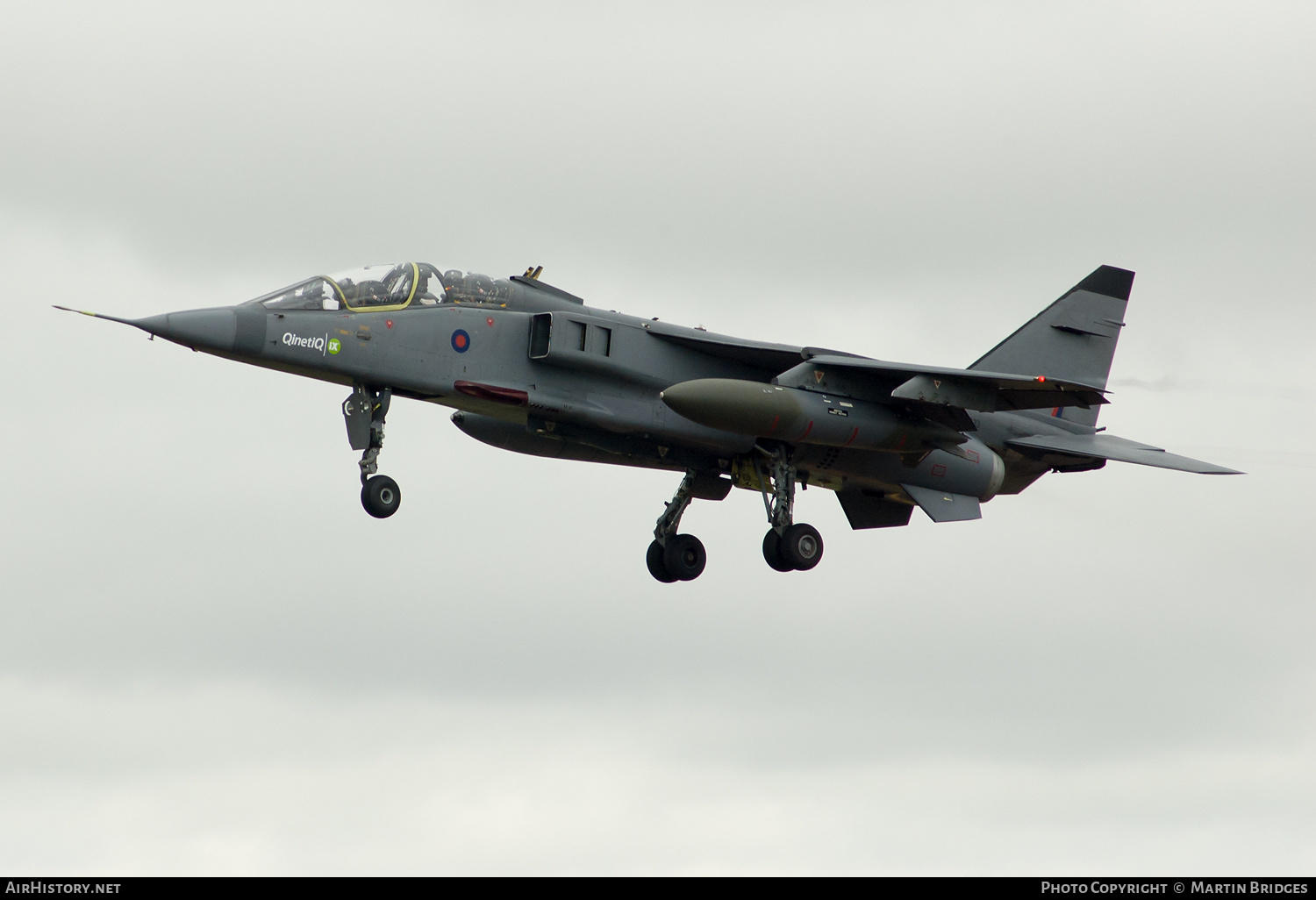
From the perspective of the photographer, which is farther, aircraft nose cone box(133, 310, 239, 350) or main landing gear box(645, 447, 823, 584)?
main landing gear box(645, 447, 823, 584)

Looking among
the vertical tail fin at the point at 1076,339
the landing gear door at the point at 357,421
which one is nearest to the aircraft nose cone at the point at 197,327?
the landing gear door at the point at 357,421

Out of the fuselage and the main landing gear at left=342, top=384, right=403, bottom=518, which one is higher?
the fuselage

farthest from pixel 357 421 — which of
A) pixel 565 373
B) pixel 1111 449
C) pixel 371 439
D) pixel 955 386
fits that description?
pixel 1111 449

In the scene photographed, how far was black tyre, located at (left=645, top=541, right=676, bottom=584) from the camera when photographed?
2722cm

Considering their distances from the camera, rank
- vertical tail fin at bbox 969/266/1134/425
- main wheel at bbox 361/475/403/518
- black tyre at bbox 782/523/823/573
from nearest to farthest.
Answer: main wheel at bbox 361/475/403/518, black tyre at bbox 782/523/823/573, vertical tail fin at bbox 969/266/1134/425

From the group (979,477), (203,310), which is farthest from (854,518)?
(203,310)

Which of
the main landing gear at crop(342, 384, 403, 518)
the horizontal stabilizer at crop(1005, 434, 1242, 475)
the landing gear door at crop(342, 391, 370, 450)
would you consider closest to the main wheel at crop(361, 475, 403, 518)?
the main landing gear at crop(342, 384, 403, 518)

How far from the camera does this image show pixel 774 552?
25.6 meters

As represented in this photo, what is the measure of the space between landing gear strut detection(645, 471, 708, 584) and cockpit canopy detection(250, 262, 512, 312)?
5468 millimetres

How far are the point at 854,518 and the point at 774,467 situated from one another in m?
3.31

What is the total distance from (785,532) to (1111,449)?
6181mm

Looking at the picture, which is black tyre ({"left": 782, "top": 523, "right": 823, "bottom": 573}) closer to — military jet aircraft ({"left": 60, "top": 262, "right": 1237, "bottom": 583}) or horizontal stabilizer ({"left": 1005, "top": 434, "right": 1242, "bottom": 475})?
military jet aircraft ({"left": 60, "top": 262, "right": 1237, "bottom": 583})

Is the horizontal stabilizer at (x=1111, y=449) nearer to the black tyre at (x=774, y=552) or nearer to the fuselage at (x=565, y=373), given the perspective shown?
the fuselage at (x=565, y=373)

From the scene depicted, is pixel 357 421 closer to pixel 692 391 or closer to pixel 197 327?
pixel 197 327
